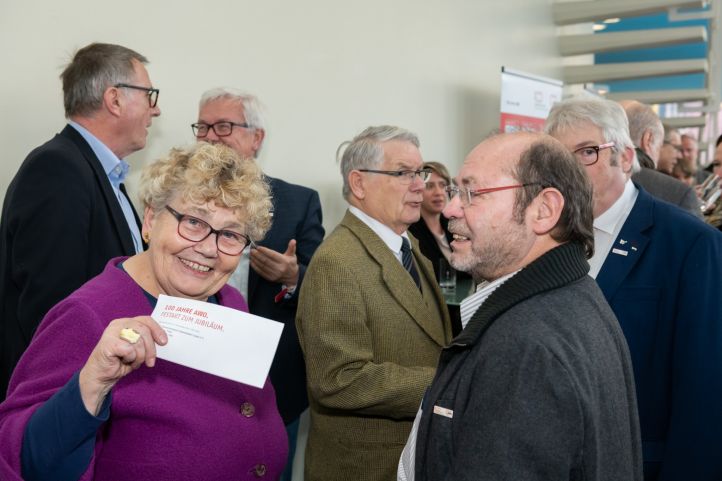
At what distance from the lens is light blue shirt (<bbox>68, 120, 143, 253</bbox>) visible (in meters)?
2.54

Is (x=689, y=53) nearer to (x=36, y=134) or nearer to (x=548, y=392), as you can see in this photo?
(x=36, y=134)

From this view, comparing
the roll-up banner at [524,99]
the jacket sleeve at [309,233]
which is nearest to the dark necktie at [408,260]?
the jacket sleeve at [309,233]

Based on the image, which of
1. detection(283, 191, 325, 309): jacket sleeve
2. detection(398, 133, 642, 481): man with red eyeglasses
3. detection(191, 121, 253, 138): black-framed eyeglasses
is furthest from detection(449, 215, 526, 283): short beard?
detection(191, 121, 253, 138): black-framed eyeglasses

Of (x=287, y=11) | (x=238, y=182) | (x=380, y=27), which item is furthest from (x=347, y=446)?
(x=380, y=27)

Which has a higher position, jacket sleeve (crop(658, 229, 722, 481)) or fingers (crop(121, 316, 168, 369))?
fingers (crop(121, 316, 168, 369))

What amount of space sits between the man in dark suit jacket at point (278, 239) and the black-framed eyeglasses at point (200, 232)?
1.13 m

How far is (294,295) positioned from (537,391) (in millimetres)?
1819

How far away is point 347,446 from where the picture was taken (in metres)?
2.37

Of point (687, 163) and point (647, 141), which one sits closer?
point (647, 141)

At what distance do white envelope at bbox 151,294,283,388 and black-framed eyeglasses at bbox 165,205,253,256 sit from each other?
0.96ft

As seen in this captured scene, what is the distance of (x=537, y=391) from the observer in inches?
48.3

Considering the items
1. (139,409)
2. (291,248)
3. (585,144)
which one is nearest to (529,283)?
(139,409)

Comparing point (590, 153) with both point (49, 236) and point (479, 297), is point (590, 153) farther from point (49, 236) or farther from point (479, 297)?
point (49, 236)

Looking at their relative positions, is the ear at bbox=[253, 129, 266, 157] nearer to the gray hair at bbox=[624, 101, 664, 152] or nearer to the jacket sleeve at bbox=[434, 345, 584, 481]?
the gray hair at bbox=[624, 101, 664, 152]
